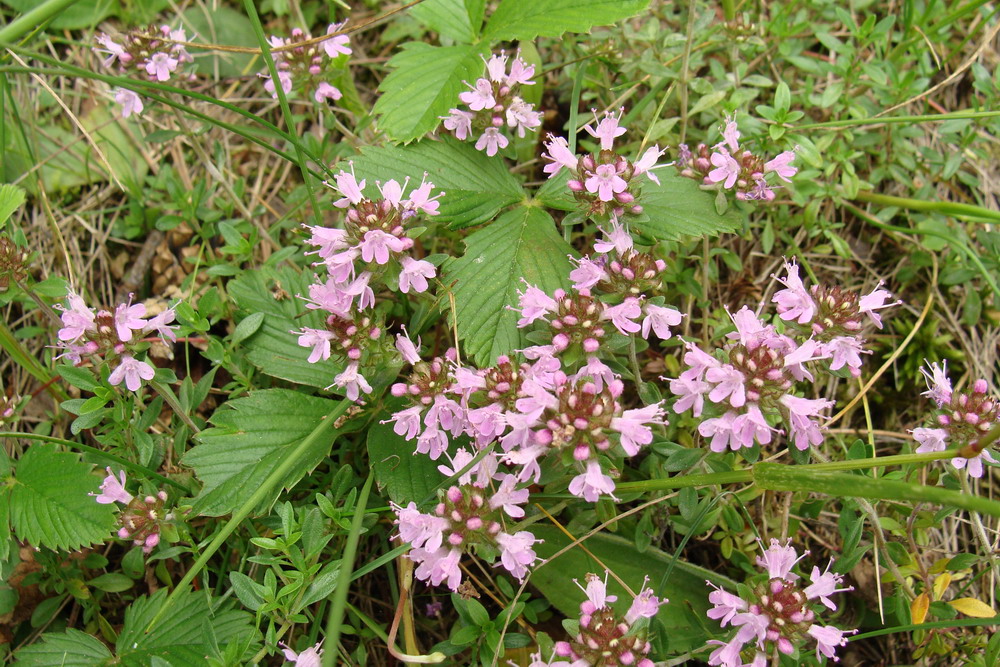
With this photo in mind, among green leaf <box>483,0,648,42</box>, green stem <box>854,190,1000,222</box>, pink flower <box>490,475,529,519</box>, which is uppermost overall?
green leaf <box>483,0,648,42</box>

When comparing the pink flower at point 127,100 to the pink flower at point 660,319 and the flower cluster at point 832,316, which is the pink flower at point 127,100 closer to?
the pink flower at point 660,319

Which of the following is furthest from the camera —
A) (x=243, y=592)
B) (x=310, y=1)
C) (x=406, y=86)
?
(x=310, y=1)

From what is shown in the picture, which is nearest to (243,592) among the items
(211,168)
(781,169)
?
(211,168)

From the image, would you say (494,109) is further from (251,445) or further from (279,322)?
(251,445)

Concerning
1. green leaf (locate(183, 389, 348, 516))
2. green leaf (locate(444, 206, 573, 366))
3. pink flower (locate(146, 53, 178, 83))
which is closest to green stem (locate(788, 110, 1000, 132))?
green leaf (locate(444, 206, 573, 366))

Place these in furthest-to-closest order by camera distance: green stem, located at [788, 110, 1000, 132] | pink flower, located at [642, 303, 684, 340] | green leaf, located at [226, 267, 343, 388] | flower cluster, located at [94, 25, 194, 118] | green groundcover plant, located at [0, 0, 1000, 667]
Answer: flower cluster, located at [94, 25, 194, 118]
green stem, located at [788, 110, 1000, 132]
green leaf, located at [226, 267, 343, 388]
pink flower, located at [642, 303, 684, 340]
green groundcover plant, located at [0, 0, 1000, 667]

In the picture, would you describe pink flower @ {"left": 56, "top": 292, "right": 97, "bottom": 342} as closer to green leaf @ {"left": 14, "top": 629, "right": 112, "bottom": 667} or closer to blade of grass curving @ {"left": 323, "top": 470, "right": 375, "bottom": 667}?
green leaf @ {"left": 14, "top": 629, "right": 112, "bottom": 667}

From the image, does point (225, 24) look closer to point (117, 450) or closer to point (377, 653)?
point (117, 450)
